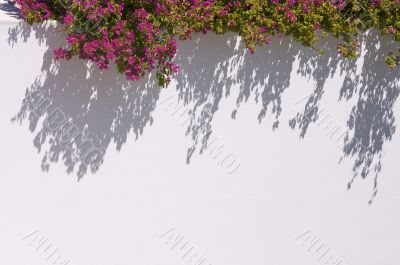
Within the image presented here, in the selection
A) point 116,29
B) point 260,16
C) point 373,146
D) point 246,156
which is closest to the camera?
point 116,29

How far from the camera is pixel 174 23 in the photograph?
237 inches

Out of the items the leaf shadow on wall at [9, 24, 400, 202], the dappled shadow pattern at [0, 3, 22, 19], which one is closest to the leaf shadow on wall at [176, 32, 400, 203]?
the leaf shadow on wall at [9, 24, 400, 202]

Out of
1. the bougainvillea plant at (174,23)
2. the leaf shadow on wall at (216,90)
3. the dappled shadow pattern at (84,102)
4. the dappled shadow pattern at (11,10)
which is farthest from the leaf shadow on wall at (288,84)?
the dappled shadow pattern at (11,10)

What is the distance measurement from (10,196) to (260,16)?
280 centimetres

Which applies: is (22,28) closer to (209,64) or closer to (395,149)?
(209,64)

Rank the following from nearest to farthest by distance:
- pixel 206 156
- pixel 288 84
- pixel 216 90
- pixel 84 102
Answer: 1. pixel 84 102
2. pixel 216 90
3. pixel 206 156
4. pixel 288 84

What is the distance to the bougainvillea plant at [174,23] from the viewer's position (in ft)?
19.1

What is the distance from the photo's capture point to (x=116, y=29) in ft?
19.2

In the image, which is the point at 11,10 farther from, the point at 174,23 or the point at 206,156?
the point at 206,156

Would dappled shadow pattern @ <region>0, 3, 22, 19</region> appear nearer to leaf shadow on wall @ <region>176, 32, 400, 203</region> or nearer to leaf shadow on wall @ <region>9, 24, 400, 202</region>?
leaf shadow on wall @ <region>9, 24, 400, 202</region>

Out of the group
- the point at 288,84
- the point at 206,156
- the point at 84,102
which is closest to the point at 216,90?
the point at 206,156

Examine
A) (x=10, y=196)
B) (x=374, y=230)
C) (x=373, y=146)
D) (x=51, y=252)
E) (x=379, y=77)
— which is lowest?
(x=51, y=252)

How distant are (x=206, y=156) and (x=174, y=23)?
1.47 meters

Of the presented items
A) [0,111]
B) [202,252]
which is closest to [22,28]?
[0,111]
